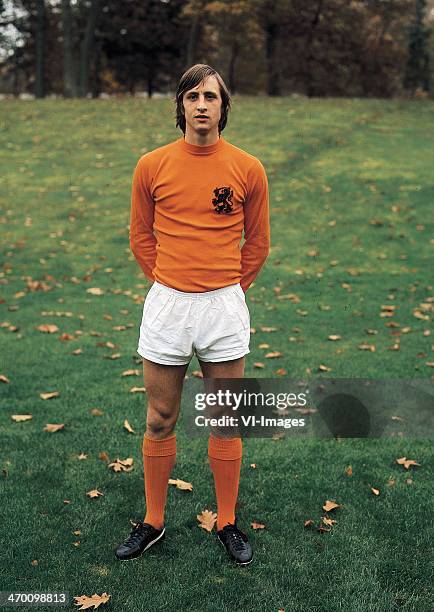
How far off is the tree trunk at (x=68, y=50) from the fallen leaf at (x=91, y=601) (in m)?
Answer: 29.7

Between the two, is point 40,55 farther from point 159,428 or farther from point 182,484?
point 159,428

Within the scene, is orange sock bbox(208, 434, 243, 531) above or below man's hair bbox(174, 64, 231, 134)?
below

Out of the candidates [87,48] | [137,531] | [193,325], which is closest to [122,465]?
[137,531]

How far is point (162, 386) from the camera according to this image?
3.43 meters

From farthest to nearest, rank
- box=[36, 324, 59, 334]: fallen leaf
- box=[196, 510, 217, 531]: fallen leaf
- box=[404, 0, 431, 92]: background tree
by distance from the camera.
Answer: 1. box=[404, 0, 431, 92]: background tree
2. box=[36, 324, 59, 334]: fallen leaf
3. box=[196, 510, 217, 531]: fallen leaf

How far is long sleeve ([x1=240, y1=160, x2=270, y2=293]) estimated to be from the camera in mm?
3381

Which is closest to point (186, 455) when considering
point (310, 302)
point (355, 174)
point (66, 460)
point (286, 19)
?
point (66, 460)

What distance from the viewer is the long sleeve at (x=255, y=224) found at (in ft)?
11.1

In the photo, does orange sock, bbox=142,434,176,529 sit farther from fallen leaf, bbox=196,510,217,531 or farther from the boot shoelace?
fallen leaf, bbox=196,510,217,531

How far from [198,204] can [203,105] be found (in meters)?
0.46

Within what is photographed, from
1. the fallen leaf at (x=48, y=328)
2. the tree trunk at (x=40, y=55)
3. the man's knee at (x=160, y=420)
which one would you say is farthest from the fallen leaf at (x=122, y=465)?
the tree trunk at (x=40, y=55)

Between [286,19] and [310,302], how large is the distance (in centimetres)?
3213

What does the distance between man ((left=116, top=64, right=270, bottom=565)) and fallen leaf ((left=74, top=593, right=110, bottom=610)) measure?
0.85 metres

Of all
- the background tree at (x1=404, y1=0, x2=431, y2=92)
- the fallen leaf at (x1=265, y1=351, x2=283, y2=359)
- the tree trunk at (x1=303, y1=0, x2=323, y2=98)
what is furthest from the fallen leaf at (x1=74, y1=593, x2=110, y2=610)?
the background tree at (x1=404, y1=0, x2=431, y2=92)
